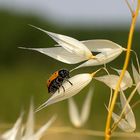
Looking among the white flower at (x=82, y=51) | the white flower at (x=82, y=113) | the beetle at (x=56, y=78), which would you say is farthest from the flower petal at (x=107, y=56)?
the white flower at (x=82, y=113)

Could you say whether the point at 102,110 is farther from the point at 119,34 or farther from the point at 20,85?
the point at 119,34

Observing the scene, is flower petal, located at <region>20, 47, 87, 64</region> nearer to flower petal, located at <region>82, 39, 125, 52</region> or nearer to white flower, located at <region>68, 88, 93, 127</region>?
flower petal, located at <region>82, 39, 125, 52</region>

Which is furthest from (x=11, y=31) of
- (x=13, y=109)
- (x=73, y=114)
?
(x=73, y=114)

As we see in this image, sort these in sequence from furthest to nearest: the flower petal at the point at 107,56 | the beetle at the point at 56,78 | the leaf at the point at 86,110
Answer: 1. the leaf at the point at 86,110
2. the beetle at the point at 56,78
3. the flower petal at the point at 107,56

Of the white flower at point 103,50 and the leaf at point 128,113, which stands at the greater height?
the white flower at point 103,50

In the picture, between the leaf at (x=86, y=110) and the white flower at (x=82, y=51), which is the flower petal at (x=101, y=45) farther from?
the leaf at (x=86, y=110)

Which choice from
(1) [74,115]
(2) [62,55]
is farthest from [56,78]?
(1) [74,115]
